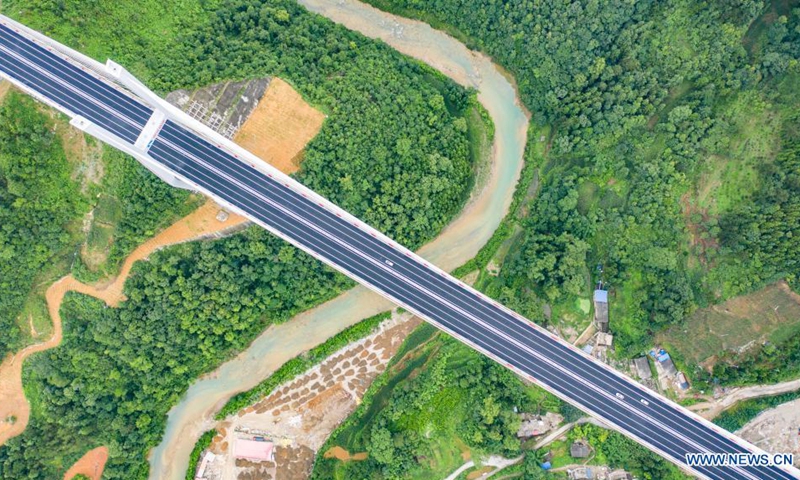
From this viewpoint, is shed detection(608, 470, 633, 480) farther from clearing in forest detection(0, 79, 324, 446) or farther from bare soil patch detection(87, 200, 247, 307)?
bare soil patch detection(87, 200, 247, 307)

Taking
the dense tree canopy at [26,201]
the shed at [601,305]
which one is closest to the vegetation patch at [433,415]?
the shed at [601,305]

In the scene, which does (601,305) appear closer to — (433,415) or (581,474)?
(581,474)

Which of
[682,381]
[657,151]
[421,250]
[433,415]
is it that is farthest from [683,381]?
[421,250]

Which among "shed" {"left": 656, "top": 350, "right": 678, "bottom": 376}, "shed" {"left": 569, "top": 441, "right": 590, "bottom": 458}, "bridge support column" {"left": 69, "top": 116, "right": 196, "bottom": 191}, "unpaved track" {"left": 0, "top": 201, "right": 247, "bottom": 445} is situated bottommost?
"shed" {"left": 569, "top": 441, "right": 590, "bottom": 458}

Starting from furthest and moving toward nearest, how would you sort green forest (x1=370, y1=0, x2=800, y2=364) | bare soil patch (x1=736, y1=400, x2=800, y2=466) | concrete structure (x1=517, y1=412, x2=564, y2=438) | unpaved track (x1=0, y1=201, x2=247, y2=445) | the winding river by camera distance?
the winding river
concrete structure (x1=517, y1=412, x2=564, y2=438)
green forest (x1=370, y1=0, x2=800, y2=364)
bare soil patch (x1=736, y1=400, x2=800, y2=466)
unpaved track (x1=0, y1=201, x2=247, y2=445)

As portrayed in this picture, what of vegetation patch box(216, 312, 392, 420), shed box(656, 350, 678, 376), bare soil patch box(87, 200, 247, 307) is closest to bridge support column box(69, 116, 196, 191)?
bare soil patch box(87, 200, 247, 307)

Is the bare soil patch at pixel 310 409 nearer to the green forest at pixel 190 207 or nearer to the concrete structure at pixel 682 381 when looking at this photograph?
the green forest at pixel 190 207

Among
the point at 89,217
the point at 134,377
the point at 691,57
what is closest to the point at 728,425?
the point at 691,57
